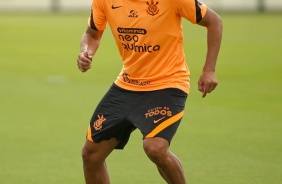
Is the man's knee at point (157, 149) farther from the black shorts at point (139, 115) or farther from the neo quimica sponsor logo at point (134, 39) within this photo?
the neo quimica sponsor logo at point (134, 39)

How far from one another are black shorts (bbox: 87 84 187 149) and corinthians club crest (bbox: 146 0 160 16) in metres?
0.69

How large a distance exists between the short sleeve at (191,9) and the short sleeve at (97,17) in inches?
32.0

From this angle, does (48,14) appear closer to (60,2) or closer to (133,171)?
(60,2)

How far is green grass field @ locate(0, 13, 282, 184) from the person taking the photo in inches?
293

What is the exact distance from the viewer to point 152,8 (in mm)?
5555

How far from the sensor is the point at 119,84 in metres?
5.89

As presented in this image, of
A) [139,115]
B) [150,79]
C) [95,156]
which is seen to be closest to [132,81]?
[150,79]

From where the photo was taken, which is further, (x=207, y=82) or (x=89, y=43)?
(x=89, y=43)

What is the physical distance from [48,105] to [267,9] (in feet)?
84.8

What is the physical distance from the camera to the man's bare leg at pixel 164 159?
210 inches

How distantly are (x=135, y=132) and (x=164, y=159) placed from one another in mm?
4166

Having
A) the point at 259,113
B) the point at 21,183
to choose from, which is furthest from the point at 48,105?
the point at 21,183

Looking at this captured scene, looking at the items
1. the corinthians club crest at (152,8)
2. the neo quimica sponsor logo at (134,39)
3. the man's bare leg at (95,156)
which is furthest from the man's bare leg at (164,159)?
the corinthians club crest at (152,8)

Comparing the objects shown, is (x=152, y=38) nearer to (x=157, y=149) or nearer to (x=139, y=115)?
(x=139, y=115)
